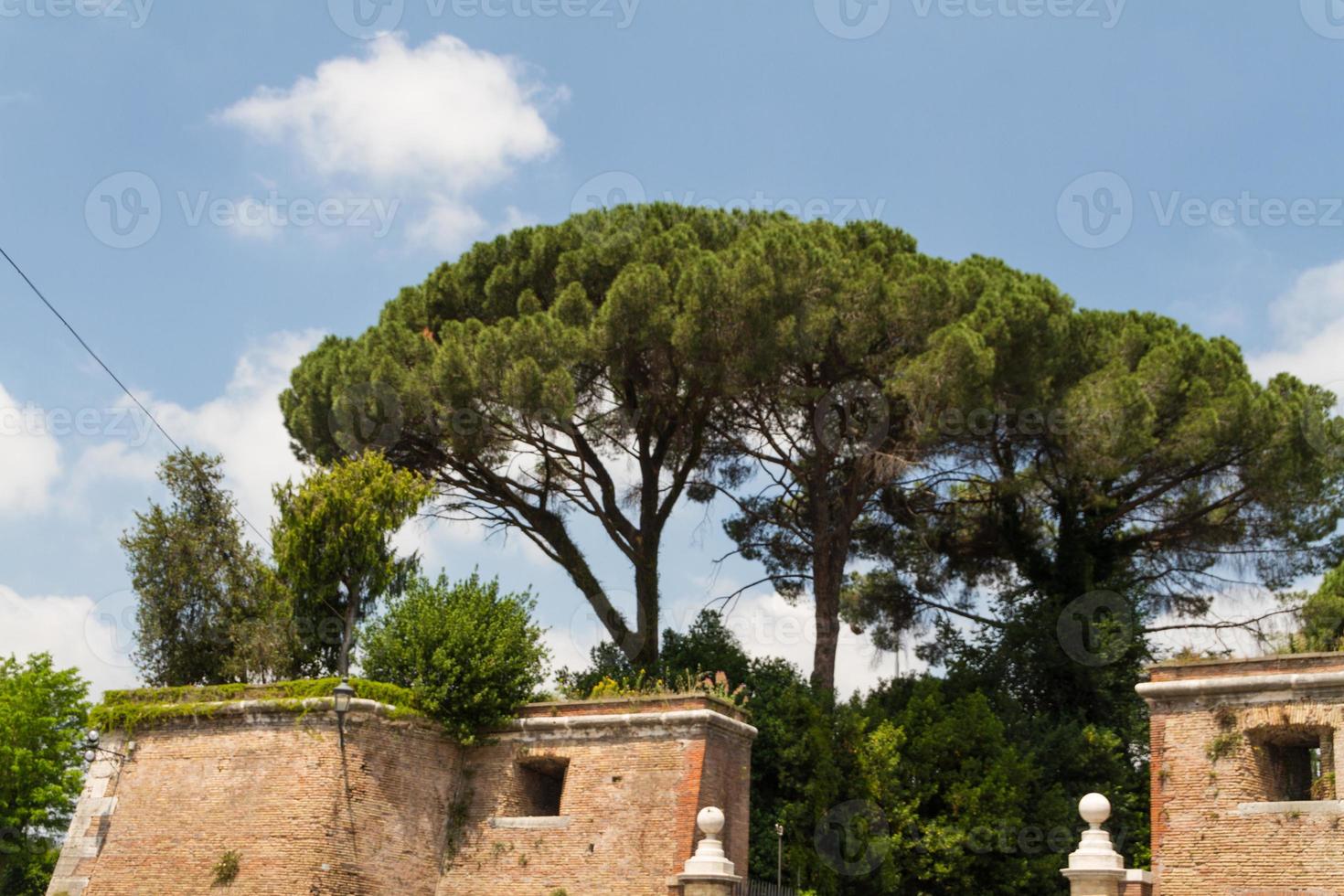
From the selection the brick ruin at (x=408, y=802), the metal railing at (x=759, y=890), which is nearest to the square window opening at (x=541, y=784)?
the brick ruin at (x=408, y=802)

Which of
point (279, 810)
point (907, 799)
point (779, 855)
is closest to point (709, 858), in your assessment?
point (779, 855)

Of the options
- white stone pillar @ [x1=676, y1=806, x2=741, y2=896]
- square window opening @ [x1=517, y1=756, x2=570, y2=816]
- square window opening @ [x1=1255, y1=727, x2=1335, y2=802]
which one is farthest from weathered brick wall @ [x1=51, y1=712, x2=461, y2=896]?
square window opening @ [x1=1255, y1=727, x2=1335, y2=802]

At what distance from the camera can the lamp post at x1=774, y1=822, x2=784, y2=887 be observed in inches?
727

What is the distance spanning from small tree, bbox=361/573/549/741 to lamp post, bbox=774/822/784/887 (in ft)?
13.0

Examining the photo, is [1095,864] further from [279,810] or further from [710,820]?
[279,810]

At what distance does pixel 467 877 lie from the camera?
1802 centimetres

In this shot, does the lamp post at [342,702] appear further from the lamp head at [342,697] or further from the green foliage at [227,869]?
the green foliage at [227,869]

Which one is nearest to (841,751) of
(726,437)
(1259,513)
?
(726,437)

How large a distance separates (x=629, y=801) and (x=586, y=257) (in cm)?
1013

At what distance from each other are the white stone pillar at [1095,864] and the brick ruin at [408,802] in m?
4.89

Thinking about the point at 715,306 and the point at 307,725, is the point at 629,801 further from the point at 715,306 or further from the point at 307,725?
the point at 715,306

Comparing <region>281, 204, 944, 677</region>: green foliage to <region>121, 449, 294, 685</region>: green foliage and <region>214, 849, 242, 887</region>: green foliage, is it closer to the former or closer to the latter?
<region>121, 449, 294, 685</region>: green foliage

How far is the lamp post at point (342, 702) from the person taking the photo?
57.3 feet

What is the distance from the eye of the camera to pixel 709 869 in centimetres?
1546
